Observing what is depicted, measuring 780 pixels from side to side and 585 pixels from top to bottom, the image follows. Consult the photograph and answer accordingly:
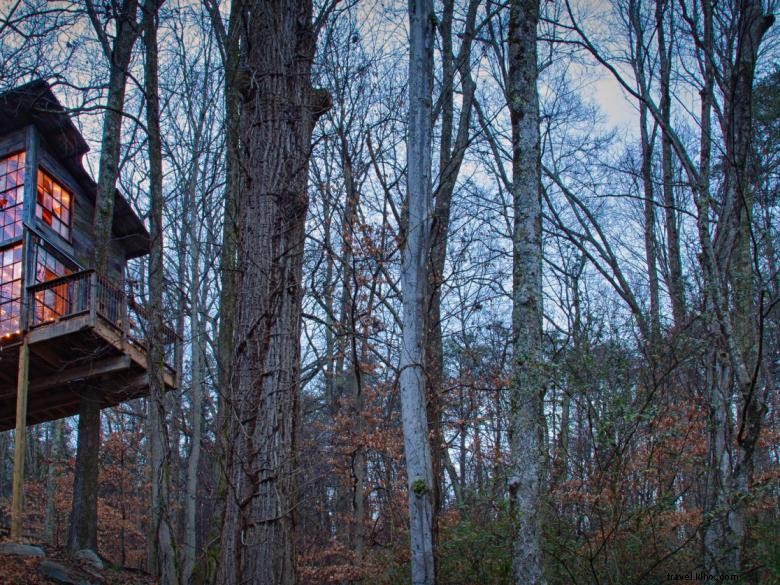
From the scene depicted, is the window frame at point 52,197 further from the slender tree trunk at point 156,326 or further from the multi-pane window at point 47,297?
the slender tree trunk at point 156,326

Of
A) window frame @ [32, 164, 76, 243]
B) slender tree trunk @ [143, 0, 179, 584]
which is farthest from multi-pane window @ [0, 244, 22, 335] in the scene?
slender tree trunk @ [143, 0, 179, 584]

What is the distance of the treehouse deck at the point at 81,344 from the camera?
448 inches

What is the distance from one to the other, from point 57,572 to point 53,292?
5.33 meters

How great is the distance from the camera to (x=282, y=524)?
382 cm

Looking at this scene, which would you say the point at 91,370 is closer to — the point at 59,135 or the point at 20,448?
the point at 20,448

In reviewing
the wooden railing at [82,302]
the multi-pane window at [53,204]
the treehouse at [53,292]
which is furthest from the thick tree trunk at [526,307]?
the multi-pane window at [53,204]

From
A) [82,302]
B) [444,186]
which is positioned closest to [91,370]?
[82,302]

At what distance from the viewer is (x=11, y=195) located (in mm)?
13086

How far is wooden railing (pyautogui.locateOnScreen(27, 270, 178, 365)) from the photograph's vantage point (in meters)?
11.3

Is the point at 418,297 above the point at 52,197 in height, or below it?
below

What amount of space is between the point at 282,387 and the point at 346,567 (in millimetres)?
7875

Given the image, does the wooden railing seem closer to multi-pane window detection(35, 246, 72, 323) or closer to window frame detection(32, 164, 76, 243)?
multi-pane window detection(35, 246, 72, 323)

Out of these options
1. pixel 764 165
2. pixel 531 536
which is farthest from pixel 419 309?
pixel 764 165

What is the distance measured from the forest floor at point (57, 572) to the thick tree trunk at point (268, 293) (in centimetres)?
560
